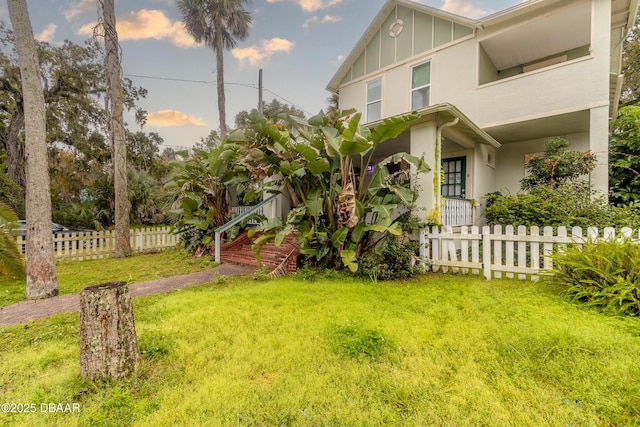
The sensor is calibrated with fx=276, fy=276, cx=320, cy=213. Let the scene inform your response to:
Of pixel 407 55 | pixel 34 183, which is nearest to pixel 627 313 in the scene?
pixel 34 183

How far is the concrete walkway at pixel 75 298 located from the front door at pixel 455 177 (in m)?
7.28

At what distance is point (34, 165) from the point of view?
5.10 meters

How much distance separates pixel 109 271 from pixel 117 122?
5.49 m

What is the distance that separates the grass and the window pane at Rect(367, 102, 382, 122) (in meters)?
8.83

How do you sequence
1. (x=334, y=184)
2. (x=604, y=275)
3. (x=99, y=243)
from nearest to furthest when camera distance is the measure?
(x=604, y=275)
(x=334, y=184)
(x=99, y=243)

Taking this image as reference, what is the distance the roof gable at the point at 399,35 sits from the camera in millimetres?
9945

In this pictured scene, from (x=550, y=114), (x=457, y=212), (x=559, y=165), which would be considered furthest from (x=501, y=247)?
(x=550, y=114)

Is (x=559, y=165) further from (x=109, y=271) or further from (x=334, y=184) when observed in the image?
(x=109, y=271)

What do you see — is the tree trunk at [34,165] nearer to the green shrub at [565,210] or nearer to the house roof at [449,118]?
the house roof at [449,118]

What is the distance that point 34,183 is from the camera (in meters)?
5.11

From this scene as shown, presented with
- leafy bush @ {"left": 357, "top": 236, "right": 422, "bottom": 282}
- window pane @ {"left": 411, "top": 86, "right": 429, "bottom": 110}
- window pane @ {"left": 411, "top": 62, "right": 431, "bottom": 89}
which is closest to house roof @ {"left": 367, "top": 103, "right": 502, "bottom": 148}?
leafy bush @ {"left": 357, "top": 236, "right": 422, "bottom": 282}

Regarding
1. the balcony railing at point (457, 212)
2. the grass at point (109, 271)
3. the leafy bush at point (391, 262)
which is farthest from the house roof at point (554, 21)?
the grass at point (109, 271)

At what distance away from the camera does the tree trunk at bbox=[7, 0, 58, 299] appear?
507 centimetres

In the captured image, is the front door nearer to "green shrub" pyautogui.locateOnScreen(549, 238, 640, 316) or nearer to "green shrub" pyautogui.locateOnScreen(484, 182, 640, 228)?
"green shrub" pyautogui.locateOnScreen(484, 182, 640, 228)
